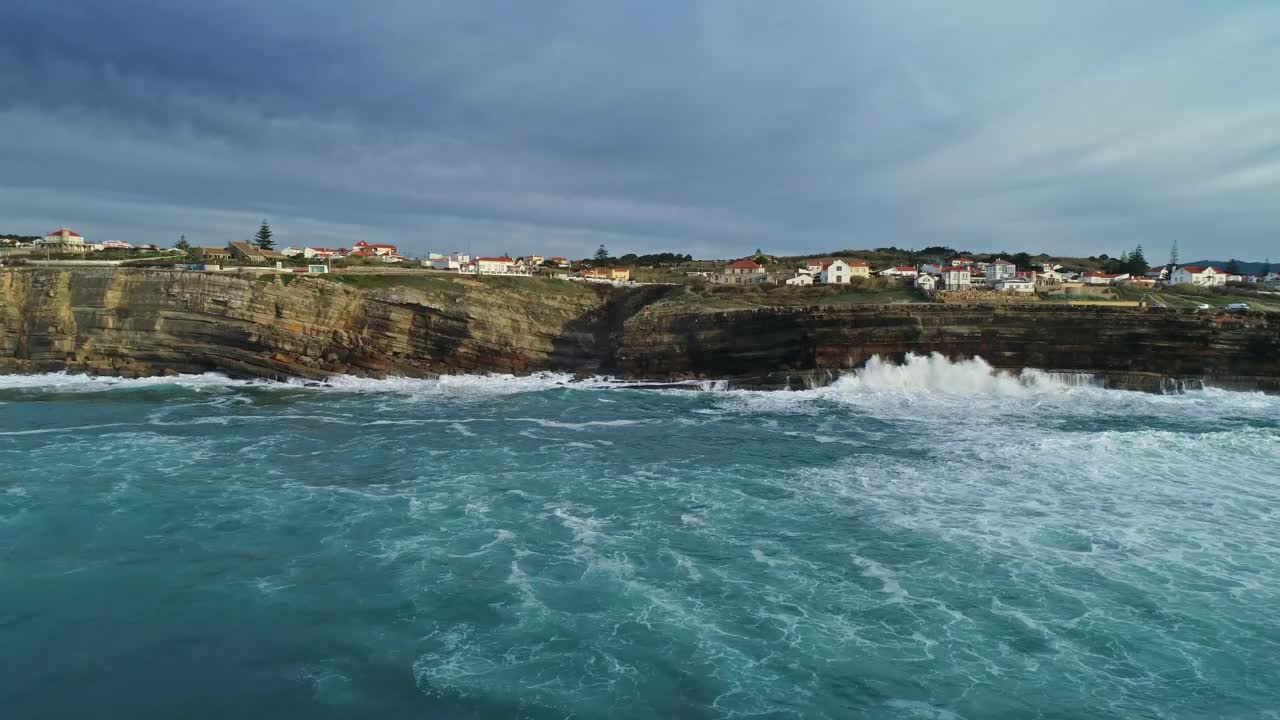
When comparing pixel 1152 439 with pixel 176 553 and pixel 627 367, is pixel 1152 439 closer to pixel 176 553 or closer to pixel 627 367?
pixel 627 367

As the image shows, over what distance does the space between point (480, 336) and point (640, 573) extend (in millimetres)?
33784

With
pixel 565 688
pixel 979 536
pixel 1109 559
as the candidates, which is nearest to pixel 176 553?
pixel 565 688

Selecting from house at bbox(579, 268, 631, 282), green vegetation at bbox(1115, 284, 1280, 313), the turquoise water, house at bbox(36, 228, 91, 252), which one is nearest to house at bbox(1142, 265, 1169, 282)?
green vegetation at bbox(1115, 284, 1280, 313)

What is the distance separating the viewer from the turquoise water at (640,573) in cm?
1034

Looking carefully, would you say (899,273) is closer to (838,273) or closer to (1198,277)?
(838,273)

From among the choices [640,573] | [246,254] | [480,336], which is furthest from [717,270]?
[640,573]

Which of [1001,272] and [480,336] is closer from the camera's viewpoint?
[480,336]

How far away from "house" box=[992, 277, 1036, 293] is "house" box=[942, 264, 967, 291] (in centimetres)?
258

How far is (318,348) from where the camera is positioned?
43.4m

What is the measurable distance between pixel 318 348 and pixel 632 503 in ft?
105

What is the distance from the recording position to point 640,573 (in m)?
14.4

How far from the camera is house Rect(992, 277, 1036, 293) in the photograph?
2239 inches

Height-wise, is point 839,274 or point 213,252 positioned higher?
point 213,252

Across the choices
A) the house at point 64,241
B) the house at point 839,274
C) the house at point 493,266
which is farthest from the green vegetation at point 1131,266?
the house at point 64,241
